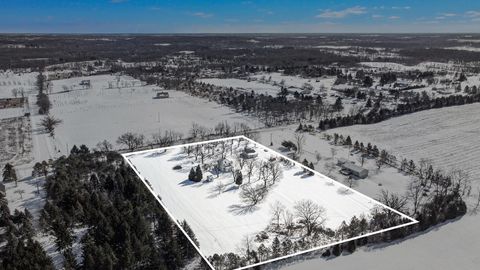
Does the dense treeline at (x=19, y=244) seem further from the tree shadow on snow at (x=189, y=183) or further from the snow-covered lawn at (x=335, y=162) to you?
the snow-covered lawn at (x=335, y=162)

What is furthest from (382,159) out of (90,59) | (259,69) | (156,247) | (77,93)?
(90,59)

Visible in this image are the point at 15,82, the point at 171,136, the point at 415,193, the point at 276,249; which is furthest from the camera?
the point at 15,82

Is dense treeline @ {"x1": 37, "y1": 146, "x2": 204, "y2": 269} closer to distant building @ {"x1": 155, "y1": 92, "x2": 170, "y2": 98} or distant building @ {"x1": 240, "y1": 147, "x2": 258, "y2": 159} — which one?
distant building @ {"x1": 240, "y1": 147, "x2": 258, "y2": 159}

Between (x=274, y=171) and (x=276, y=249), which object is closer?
(x=276, y=249)

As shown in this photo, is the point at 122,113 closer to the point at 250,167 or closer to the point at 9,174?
the point at 9,174

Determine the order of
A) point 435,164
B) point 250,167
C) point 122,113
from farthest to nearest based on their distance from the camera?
1. point 122,113
2. point 435,164
3. point 250,167

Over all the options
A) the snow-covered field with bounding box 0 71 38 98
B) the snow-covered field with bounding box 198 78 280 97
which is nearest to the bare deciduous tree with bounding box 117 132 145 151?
the snow-covered field with bounding box 198 78 280 97

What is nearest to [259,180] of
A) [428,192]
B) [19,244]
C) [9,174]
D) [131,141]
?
[19,244]
